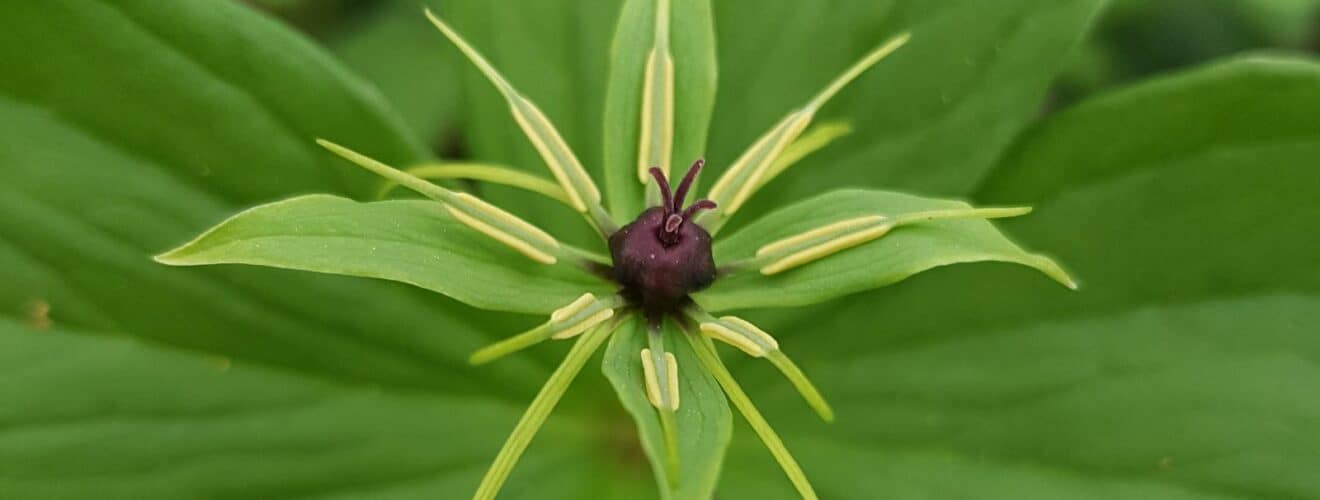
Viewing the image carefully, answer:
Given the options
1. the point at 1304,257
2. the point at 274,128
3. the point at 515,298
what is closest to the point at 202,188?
the point at 274,128

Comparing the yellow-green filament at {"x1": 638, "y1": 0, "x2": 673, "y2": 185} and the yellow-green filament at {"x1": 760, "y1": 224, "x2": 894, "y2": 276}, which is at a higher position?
the yellow-green filament at {"x1": 638, "y1": 0, "x2": 673, "y2": 185}

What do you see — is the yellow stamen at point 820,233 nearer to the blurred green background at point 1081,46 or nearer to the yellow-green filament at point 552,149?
the yellow-green filament at point 552,149

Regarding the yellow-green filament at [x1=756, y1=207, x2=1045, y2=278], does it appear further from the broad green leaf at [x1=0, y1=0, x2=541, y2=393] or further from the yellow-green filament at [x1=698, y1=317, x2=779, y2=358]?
the broad green leaf at [x1=0, y1=0, x2=541, y2=393]

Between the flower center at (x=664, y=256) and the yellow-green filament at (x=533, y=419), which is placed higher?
the flower center at (x=664, y=256)

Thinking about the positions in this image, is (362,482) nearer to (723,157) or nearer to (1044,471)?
(723,157)

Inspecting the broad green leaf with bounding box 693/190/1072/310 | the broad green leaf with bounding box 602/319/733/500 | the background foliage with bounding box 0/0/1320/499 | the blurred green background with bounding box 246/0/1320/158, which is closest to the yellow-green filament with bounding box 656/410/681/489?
the broad green leaf with bounding box 602/319/733/500

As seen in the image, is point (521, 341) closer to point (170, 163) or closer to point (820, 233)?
point (820, 233)

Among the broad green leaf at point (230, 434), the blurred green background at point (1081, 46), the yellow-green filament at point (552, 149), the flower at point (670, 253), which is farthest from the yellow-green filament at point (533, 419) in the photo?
the blurred green background at point (1081, 46)
